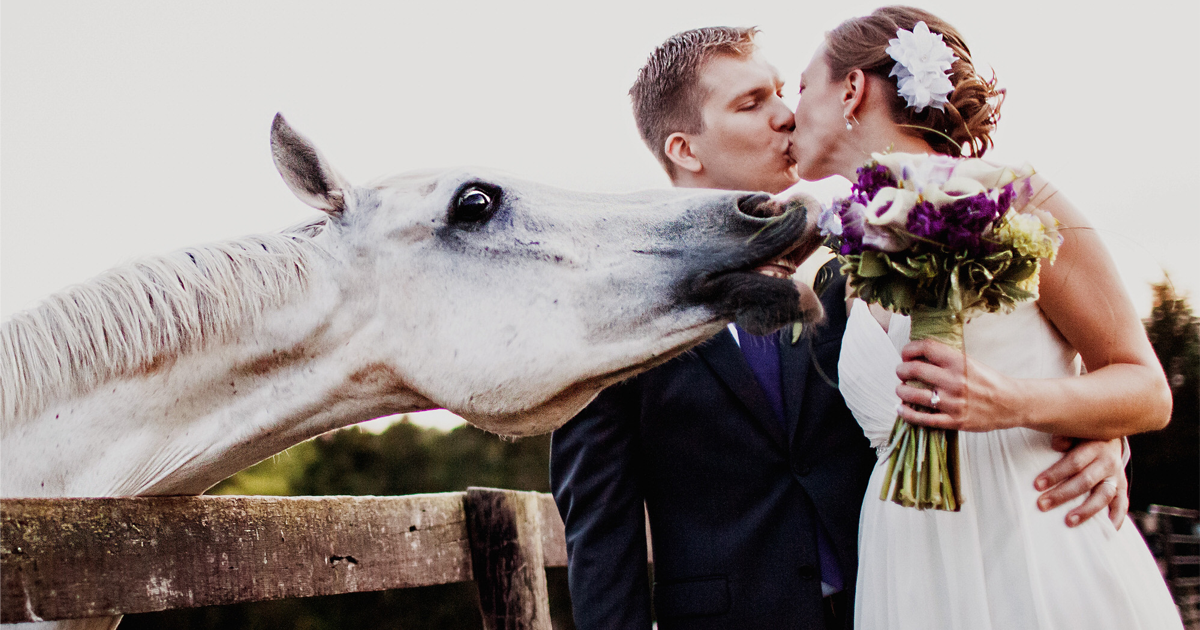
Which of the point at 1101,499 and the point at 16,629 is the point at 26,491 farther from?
the point at 1101,499

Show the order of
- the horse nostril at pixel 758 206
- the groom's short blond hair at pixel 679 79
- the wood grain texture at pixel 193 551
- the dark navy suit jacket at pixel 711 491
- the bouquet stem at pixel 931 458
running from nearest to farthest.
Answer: the wood grain texture at pixel 193 551 → the bouquet stem at pixel 931 458 → the horse nostril at pixel 758 206 → the dark navy suit jacket at pixel 711 491 → the groom's short blond hair at pixel 679 79

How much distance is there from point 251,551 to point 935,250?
145cm

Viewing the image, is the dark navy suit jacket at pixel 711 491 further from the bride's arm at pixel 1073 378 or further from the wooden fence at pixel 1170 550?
the wooden fence at pixel 1170 550

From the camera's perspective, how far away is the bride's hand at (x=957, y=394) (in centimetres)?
158

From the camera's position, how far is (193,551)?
1.50m

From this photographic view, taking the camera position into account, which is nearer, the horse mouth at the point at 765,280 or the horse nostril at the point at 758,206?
the horse mouth at the point at 765,280

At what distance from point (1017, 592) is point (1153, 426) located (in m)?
0.50

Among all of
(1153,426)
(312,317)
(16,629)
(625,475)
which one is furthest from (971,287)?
(16,629)

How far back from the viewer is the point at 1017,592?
1.72 meters

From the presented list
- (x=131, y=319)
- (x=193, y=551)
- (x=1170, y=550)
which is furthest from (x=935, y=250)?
(x=1170, y=550)

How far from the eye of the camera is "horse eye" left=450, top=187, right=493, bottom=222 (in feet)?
6.26

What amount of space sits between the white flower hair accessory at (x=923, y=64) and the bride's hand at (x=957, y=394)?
67 cm

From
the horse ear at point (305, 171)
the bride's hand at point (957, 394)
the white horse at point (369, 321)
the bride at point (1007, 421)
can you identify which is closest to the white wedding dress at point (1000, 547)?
the bride at point (1007, 421)

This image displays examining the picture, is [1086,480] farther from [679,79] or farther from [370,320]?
[679,79]
